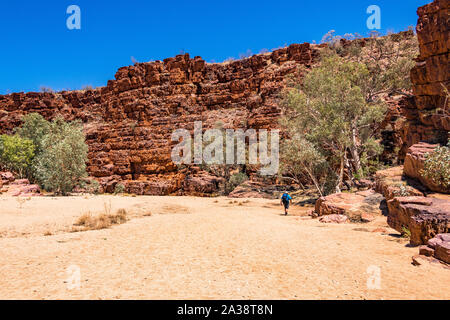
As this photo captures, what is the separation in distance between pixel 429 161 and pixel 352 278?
9175 millimetres

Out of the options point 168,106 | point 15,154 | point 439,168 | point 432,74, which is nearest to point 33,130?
point 15,154

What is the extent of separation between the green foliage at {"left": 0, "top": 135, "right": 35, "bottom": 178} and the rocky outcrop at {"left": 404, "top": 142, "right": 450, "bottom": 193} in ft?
145

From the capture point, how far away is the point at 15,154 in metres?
35.8

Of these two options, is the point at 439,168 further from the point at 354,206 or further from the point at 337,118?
the point at 337,118

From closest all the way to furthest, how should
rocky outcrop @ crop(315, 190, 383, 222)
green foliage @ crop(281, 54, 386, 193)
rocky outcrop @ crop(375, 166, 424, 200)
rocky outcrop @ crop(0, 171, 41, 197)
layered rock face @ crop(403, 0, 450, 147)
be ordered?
rocky outcrop @ crop(375, 166, 424, 200), rocky outcrop @ crop(315, 190, 383, 222), layered rock face @ crop(403, 0, 450, 147), green foliage @ crop(281, 54, 386, 193), rocky outcrop @ crop(0, 171, 41, 197)

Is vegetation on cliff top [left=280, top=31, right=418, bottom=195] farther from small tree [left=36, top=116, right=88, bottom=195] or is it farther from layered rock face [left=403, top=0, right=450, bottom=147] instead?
small tree [left=36, top=116, right=88, bottom=195]

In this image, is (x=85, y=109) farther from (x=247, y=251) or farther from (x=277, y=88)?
(x=247, y=251)

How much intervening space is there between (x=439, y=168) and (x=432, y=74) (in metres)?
8.41

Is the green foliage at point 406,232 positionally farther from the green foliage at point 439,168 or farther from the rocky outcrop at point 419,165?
the rocky outcrop at point 419,165

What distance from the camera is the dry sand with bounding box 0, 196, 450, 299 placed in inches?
169

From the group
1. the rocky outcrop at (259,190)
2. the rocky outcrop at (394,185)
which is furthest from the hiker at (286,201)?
the rocky outcrop at (259,190)

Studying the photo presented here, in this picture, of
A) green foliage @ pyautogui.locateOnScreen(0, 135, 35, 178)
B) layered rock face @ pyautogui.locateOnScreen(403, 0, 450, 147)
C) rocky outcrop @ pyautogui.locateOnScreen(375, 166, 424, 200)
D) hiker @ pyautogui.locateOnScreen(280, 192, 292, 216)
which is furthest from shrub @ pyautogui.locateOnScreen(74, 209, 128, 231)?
green foliage @ pyautogui.locateOnScreen(0, 135, 35, 178)

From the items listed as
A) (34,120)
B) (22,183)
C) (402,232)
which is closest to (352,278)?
(402,232)

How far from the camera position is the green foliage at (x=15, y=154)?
35156 mm
